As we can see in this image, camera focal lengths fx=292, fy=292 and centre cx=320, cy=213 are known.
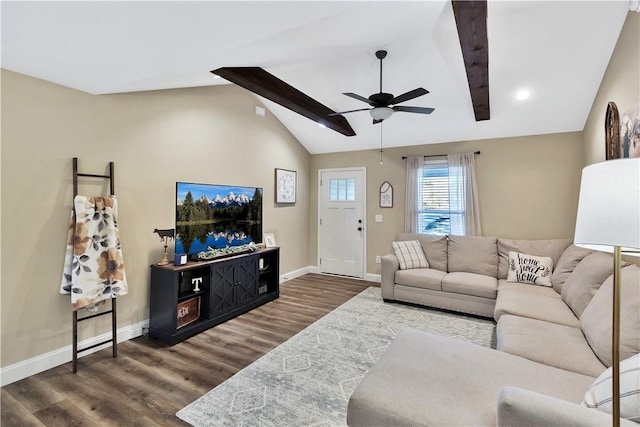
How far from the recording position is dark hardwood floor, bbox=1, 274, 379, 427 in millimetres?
1867

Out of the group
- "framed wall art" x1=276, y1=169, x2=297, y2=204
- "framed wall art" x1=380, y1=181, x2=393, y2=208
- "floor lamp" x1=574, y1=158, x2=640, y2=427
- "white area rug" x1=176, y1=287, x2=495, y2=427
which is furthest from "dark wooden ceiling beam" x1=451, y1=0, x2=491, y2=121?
"framed wall art" x1=276, y1=169, x2=297, y2=204

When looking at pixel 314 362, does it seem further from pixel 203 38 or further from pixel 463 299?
pixel 203 38

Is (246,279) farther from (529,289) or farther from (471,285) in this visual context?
(529,289)

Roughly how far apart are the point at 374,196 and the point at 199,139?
9.84ft

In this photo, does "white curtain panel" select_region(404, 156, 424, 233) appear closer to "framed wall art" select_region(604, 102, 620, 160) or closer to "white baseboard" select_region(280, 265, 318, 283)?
A: "white baseboard" select_region(280, 265, 318, 283)

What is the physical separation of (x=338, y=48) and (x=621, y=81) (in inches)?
94.4

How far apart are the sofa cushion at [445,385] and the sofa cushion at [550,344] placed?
0.55 feet

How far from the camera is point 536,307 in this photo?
8.52ft

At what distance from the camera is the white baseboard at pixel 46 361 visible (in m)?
2.19

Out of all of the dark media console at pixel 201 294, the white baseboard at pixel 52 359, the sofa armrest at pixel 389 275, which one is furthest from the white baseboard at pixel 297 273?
the white baseboard at pixel 52 359

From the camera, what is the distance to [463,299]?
3.57 metres

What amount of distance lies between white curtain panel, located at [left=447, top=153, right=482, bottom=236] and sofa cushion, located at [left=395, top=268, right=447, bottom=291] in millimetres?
886

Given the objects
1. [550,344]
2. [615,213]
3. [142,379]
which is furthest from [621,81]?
[142,379]

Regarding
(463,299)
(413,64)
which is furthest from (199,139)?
(463,299)
